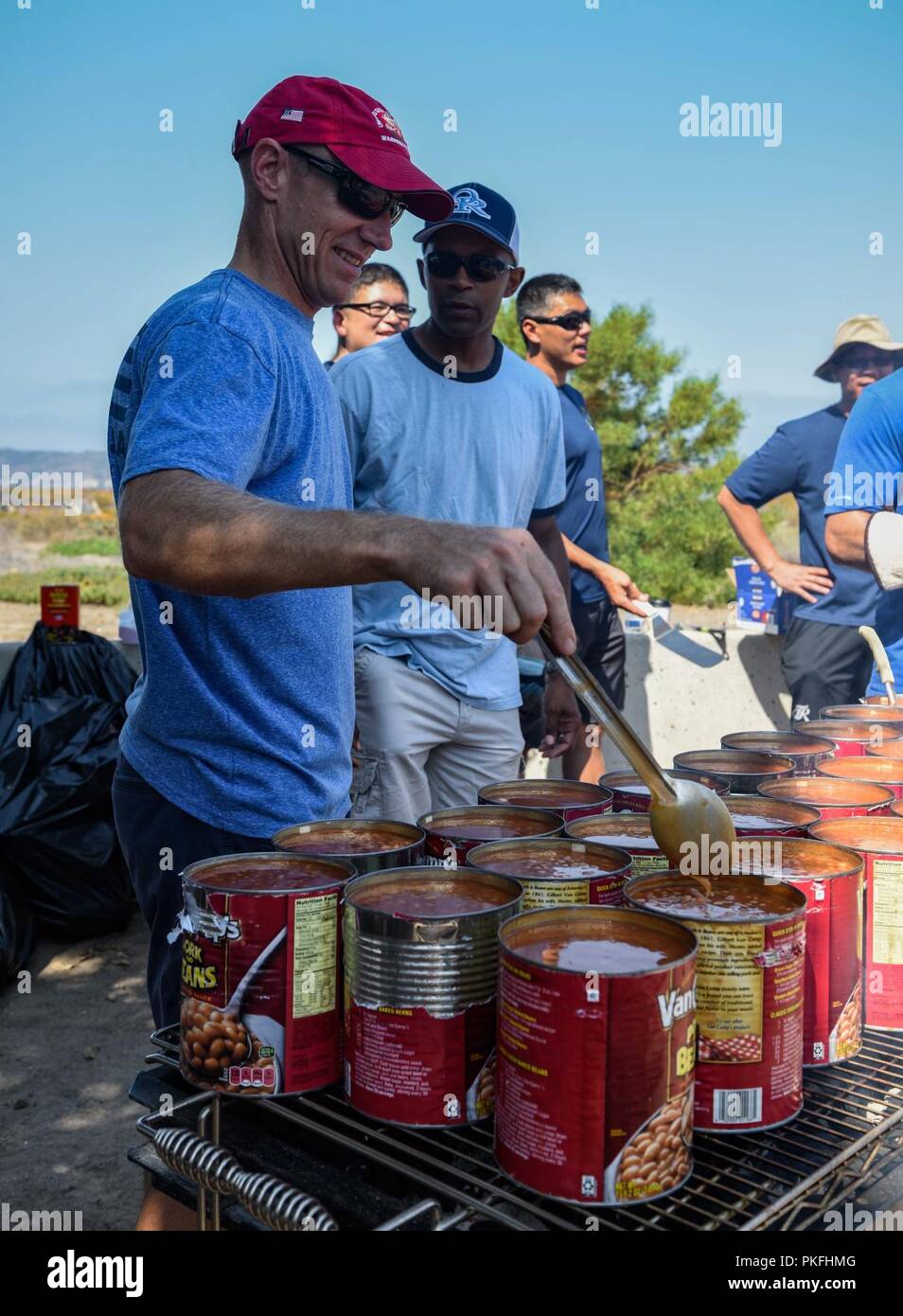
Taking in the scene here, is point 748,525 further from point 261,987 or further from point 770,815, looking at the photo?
point 261,987

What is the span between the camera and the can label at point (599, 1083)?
116cm

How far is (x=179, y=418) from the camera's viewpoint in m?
1.68

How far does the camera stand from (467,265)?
367 cm

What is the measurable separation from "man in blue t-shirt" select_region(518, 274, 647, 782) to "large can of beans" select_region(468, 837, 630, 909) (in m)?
4.09

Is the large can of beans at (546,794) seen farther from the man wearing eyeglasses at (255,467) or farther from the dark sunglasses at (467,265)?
the dark sunglasses at (467,265)

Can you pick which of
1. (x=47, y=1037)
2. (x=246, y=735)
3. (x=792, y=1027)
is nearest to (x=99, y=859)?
(x=47, y=1037)

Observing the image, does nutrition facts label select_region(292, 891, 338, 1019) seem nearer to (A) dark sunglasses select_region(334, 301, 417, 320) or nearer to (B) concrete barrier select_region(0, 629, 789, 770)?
(A) dark sunglasses select_region(334, 301, 417, 320)

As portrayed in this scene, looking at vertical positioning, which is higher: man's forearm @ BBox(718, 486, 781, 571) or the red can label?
man's forearm @ BBox(718, 486, 781, 571)

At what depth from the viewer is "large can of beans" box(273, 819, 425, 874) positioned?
1.69 meters

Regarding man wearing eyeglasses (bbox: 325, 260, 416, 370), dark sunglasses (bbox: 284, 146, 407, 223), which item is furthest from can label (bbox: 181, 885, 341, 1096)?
man wearing eyeglasses (bbox: 325, 260, 416, 370)

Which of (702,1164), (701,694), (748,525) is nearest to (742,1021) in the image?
(702,1164)

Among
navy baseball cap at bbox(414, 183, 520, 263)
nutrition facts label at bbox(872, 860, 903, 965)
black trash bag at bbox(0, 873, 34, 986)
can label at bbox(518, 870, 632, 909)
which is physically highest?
navy baseball cap at bbox(414, 183, 520, 263)
